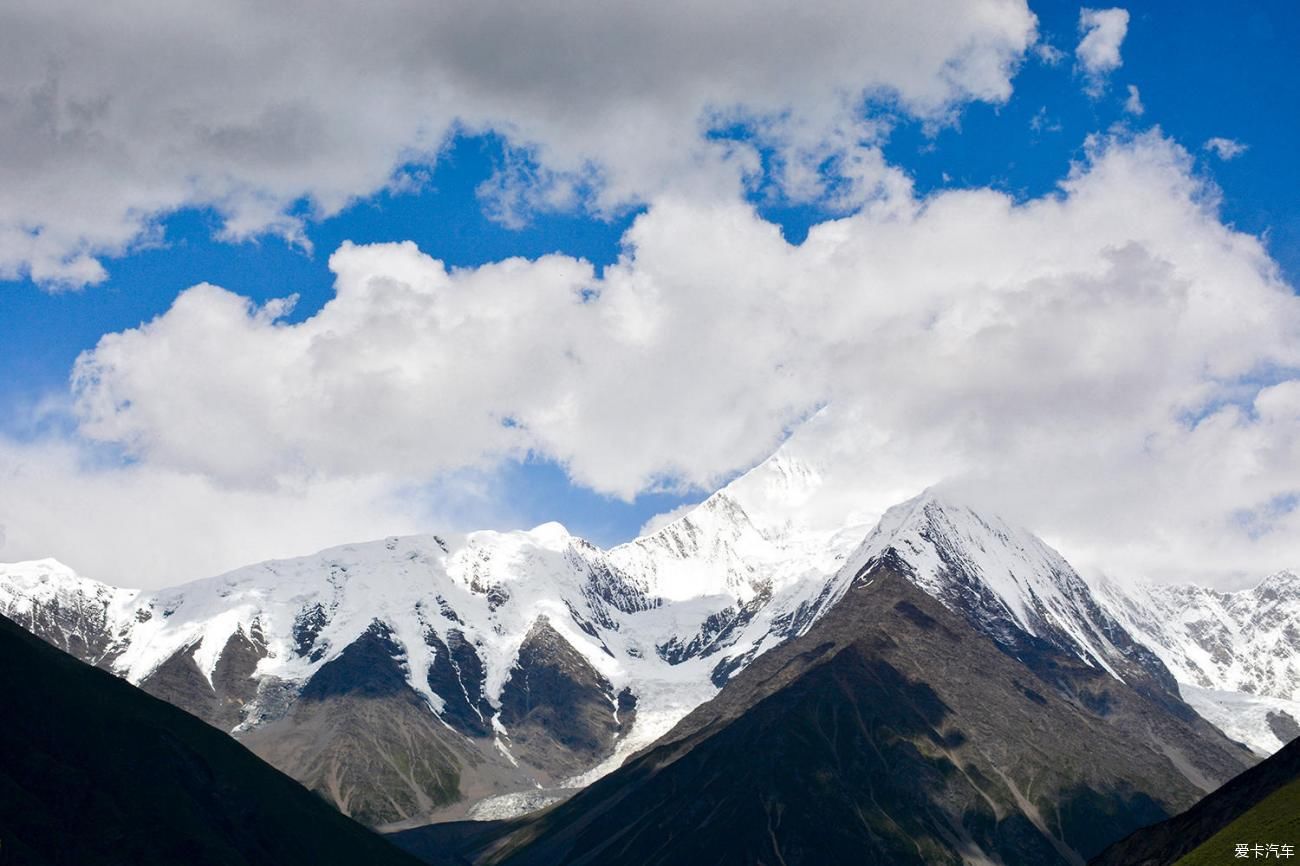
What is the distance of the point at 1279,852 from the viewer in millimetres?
191625
